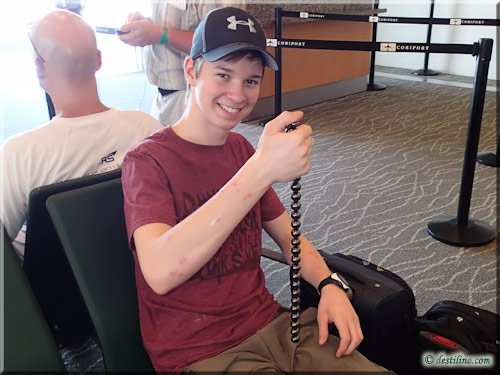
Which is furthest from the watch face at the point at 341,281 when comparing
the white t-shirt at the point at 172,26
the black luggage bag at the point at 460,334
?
the white t-shirt at the point at 172,26

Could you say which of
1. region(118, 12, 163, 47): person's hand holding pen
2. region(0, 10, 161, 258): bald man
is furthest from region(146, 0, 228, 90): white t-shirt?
region(0, 10, 161, 258): bald man

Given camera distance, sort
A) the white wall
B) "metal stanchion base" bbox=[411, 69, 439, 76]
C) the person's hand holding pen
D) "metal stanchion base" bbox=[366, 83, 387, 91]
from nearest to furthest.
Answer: the person's hand holding pen
"metal stanchion base" bbox=[366, 83, 387, 91]
the white wall
"metal stanchion base" bbox=[411, 69, 439, 76]

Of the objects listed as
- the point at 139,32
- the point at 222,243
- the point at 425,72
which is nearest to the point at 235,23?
the point at 222,243

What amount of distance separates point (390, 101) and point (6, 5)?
3.48 m

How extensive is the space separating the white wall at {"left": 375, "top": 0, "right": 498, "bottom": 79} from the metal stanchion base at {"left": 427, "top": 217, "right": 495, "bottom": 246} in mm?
3778

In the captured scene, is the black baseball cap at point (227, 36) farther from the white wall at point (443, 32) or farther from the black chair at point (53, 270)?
the white wall at point (443, 32)

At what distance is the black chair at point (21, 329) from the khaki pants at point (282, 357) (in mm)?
271

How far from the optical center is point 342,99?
17.3 ft

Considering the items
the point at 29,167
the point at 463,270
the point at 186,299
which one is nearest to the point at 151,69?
the point at 29,167

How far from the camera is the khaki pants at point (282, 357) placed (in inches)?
39.2

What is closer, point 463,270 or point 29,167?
point 29,167

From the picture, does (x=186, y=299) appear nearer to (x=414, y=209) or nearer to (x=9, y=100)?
(x=414, y=209)

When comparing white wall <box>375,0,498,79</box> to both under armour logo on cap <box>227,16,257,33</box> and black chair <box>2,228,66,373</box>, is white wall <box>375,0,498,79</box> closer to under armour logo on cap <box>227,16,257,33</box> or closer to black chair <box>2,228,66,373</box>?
under armour logo on cap <box>227,16,257,33</box>

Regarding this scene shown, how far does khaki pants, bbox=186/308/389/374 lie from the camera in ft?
3.27
